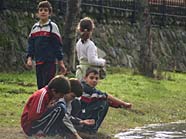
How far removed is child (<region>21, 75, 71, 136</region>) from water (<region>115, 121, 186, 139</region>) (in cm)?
147

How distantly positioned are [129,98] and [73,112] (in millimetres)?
4296

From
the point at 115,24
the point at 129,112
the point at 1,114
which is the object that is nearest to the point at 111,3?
the point at 115,24

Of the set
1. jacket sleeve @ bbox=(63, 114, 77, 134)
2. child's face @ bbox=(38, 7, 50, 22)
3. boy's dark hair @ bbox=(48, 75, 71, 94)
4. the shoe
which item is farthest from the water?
child's face @ bbox=(38, 7, 50, 22)

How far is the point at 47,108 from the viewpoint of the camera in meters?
7.44

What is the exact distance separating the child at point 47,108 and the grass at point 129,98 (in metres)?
1.33

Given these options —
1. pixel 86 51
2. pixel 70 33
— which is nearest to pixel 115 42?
pixel 70 33

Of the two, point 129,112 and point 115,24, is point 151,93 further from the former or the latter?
point 115,24

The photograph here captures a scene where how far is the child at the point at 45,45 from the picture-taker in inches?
357

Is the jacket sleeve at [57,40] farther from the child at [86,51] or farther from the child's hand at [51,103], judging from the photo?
the child's hand at [51,103]

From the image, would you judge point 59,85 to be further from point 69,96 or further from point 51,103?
point 69,96

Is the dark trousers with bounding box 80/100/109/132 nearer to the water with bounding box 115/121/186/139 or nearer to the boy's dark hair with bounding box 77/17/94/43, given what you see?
the water with bounding box 115/121/186/139

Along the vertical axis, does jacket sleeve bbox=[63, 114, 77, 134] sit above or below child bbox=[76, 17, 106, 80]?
below

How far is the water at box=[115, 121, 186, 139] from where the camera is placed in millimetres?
8984

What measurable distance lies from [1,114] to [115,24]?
12.1m
